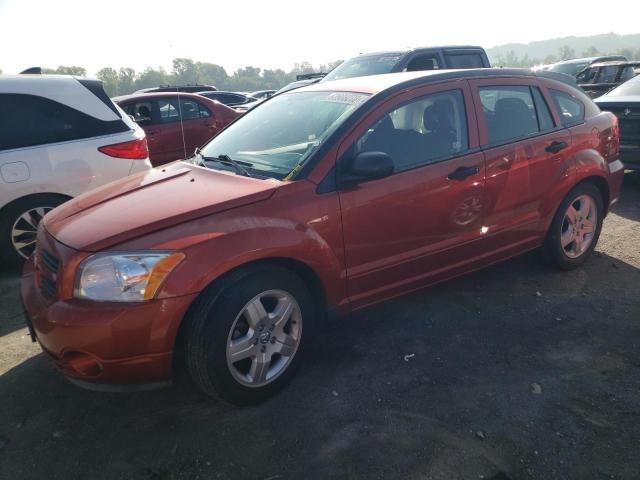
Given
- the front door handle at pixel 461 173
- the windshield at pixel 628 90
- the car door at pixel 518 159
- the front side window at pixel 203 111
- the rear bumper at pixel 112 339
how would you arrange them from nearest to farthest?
the rear bumper at pixel 112 339 → the front door handle at pixel 461 173 → the car door at pixel 518 159 → the windshield at pixel 628 90 → the front side window at pixel 203 111

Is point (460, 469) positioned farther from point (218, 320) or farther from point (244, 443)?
point (218, 320)

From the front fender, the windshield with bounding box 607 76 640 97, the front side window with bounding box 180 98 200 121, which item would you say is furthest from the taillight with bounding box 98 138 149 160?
the windshield with bounding box 607 76 640 97

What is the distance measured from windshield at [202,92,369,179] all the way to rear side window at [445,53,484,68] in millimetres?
4647

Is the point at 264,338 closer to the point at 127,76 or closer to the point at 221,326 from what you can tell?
the point at 221,326

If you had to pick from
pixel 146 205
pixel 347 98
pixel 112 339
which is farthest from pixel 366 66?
pixel 112 339

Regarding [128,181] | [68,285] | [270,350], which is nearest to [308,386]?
[270,350]

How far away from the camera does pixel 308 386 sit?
9.11 ft

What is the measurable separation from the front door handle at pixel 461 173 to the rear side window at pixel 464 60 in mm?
Result: 4838

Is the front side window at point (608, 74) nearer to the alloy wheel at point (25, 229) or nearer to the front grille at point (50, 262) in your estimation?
the alloy wheel at point (25, 229)

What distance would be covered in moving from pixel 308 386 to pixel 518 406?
114 cm

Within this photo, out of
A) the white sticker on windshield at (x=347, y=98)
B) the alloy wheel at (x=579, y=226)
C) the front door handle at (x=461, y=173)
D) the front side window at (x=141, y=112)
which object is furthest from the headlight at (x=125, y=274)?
the front side window at (x=141, y=112)

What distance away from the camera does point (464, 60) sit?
7.64 m

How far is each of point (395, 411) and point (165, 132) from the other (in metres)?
6.58

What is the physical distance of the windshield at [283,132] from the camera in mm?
2879
